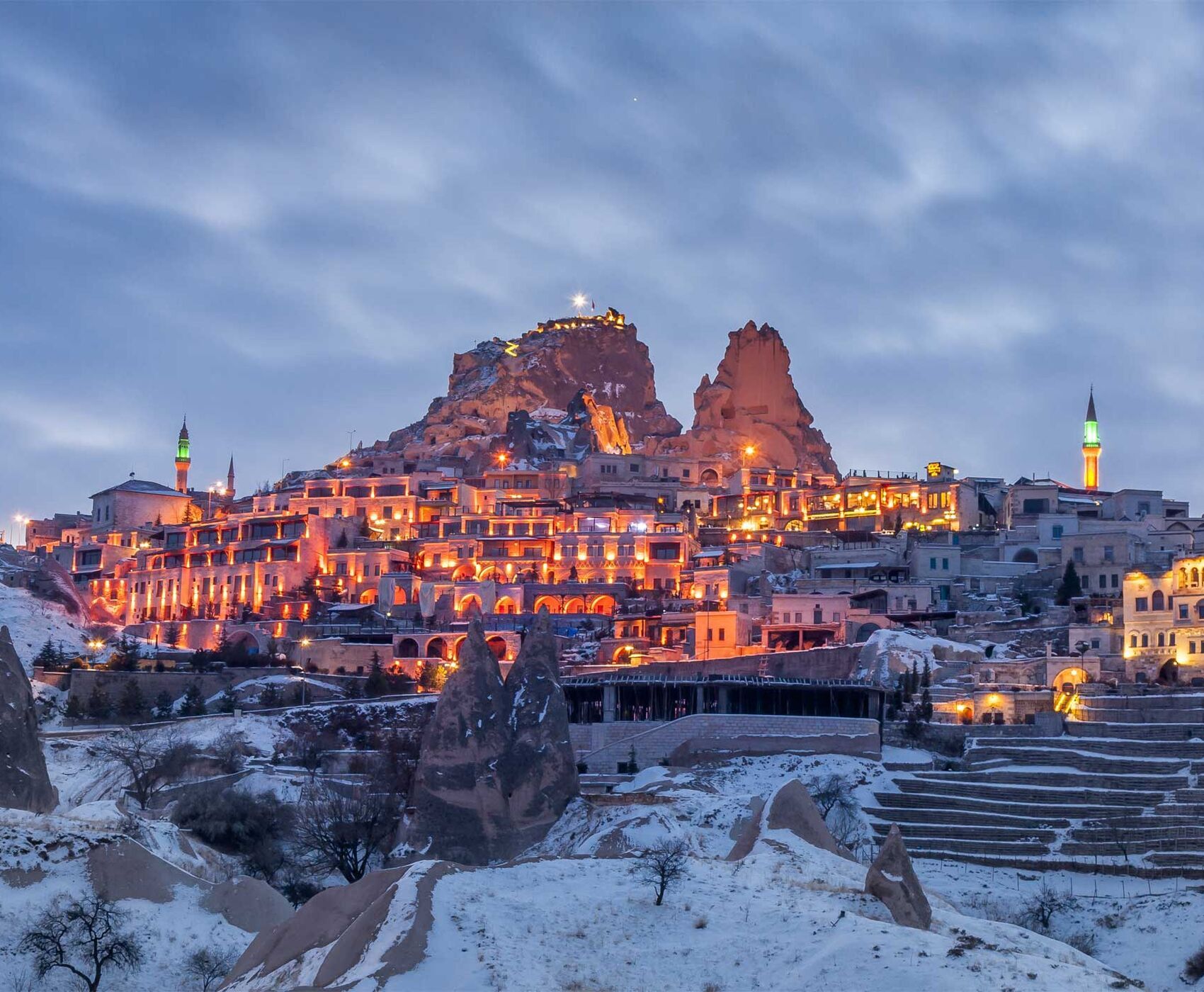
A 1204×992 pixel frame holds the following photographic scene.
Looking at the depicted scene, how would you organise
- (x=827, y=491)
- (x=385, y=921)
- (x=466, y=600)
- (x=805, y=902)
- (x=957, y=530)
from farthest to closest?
(x=827, y=491), (x=957, y=530), (x=466, y=600), (x=805, y=902), (x=385, y=921)

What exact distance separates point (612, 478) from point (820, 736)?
62.7 metres

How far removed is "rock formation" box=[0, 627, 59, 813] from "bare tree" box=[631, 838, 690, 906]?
70.0ft

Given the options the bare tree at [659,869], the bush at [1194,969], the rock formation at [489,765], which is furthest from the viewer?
the rock formation at [489,765]

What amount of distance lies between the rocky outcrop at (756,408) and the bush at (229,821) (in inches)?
3635

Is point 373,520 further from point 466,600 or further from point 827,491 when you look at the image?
point 827,491

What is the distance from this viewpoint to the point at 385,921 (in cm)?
3244

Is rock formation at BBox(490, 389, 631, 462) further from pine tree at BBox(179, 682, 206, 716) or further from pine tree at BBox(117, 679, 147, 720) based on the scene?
pine tree at BBox(117, 679, 147, 720)

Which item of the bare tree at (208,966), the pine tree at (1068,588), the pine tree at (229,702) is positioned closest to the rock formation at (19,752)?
the bare tree at (208,966)

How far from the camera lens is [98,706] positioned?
8219cm

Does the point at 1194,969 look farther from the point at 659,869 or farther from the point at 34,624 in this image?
the point at 34,624

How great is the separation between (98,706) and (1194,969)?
5324 cm

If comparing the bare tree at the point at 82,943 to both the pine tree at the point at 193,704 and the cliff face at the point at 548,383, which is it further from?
the cliff face at the point at 548,383

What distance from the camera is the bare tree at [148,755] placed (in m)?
64.1

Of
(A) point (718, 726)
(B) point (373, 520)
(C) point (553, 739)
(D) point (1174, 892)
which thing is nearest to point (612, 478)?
(B) point (373, 520)
